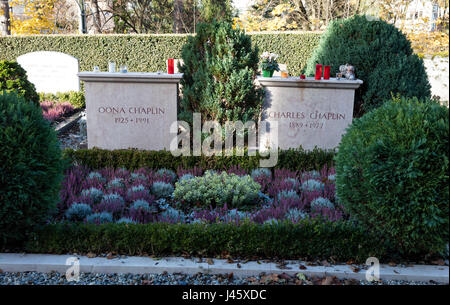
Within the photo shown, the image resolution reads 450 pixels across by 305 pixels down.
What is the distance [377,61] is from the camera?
6.22 m

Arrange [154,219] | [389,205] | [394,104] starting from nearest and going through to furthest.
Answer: [389,205] < [394,104] < [154,219]

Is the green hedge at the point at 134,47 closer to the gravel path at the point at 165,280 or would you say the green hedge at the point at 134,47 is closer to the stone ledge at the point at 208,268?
the stone ledge at the point at 208,268

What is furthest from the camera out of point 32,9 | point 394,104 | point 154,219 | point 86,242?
point 32,9

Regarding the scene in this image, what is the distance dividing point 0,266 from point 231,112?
13.1 ft

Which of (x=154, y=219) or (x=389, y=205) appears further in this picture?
(x=154, y=219)

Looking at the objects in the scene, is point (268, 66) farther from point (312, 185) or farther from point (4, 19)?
point (4, 19)

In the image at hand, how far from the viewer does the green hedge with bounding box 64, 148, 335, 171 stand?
17.6 ft

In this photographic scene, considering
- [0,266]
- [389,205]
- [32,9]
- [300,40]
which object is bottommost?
[0,266]

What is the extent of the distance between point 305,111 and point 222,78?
1454 mm

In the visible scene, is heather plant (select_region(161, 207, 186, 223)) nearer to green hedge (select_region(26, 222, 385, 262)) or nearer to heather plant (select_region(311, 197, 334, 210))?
green hedge (select_region(26, 222, 385, 262))

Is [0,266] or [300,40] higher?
[300,40]

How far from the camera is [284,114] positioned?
6.12 metres

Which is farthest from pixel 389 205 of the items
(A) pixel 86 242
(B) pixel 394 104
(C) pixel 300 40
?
(C) pixel 300 40

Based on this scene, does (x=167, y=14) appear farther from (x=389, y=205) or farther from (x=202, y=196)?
(x=389, y=205)
